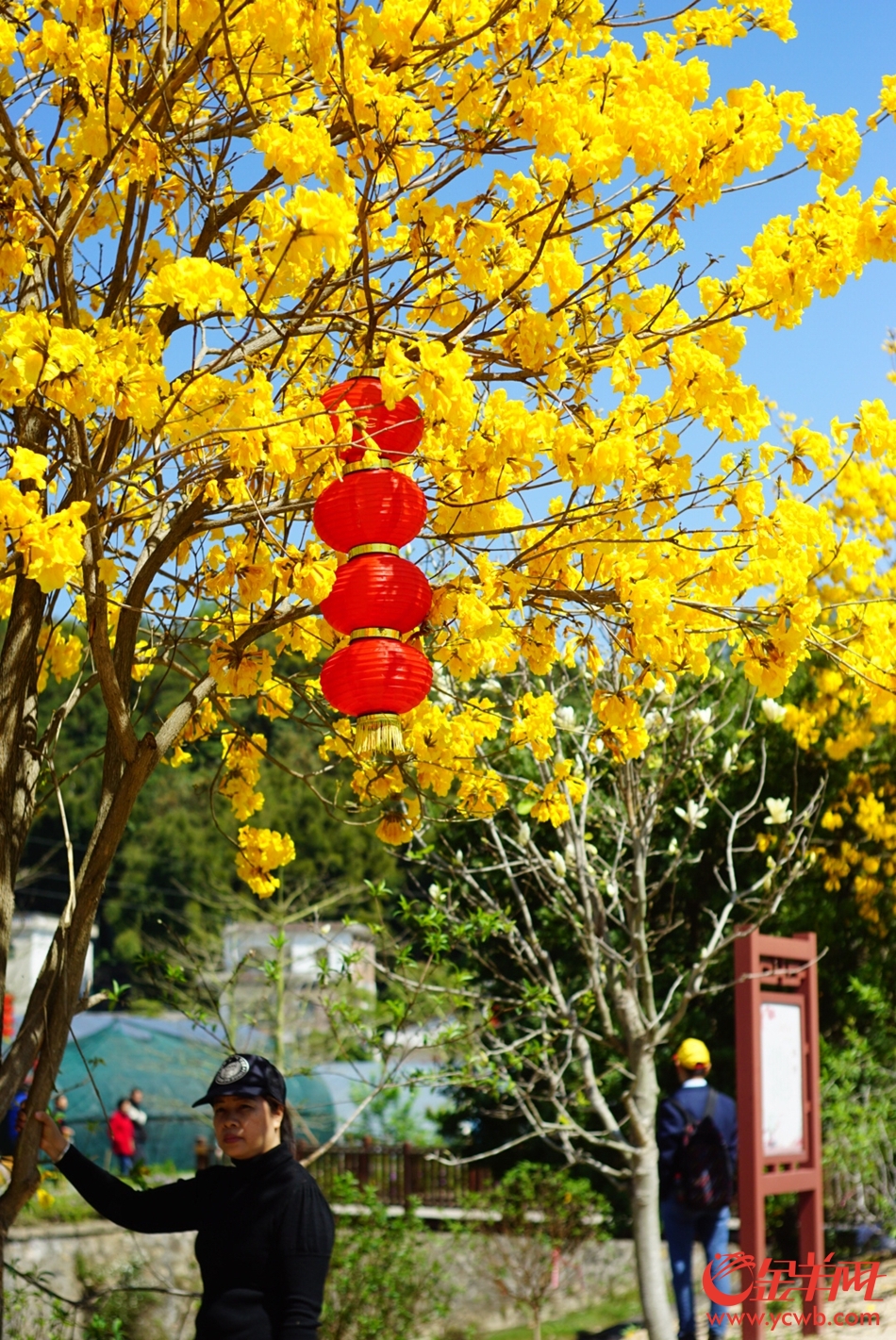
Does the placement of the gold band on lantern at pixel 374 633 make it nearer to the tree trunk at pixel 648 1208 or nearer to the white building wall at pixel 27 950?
the tree trunk at pixel 648 1208

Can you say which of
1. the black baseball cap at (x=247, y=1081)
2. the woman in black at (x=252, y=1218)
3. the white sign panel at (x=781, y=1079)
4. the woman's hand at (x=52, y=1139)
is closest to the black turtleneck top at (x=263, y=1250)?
the woman in black at (x=252, y=1218)

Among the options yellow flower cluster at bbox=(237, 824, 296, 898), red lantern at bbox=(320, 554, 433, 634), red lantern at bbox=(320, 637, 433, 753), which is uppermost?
red lantern at bbox=(320, 554, 433, 634)

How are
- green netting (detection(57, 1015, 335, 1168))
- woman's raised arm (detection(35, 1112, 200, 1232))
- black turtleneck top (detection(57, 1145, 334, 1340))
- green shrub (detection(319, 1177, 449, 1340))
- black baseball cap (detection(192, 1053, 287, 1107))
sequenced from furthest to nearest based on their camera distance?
green netting (detection(57, 1015, 335, 1168)), green shrub (detection(319, 1177, 449, 1340)), woman's raised arm (detection(35, 1112, 200, 1232)), black baseball cap (detection(192, 1053, 287, 1107)), black turtleneck top (detection(57, 1145, 334, 1340))

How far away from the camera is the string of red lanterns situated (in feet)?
9.70

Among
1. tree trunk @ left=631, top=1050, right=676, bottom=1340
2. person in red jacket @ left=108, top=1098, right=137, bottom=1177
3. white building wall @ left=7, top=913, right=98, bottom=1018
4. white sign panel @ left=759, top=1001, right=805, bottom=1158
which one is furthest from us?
white building wall @ left=7, top=913, right=98, bottom=1018

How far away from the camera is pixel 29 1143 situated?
3.11m

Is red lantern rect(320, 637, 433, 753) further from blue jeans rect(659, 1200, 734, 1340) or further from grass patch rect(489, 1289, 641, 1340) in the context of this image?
grass patch rect(489, 1289, 641, 1340)

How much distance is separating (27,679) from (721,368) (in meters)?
1.99

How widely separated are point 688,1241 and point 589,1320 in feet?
17.5

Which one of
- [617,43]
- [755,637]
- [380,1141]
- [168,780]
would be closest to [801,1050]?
[755,637]

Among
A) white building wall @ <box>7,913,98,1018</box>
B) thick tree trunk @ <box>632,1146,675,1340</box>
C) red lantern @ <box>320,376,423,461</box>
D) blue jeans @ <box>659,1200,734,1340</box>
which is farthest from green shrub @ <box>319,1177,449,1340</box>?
white building wall @ <box>7,913,98,1018</box>

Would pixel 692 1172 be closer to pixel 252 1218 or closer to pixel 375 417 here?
pixel 252 1218

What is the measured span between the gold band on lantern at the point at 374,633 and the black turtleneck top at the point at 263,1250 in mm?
1061

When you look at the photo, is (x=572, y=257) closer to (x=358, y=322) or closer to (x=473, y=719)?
(x=358, y=322)
